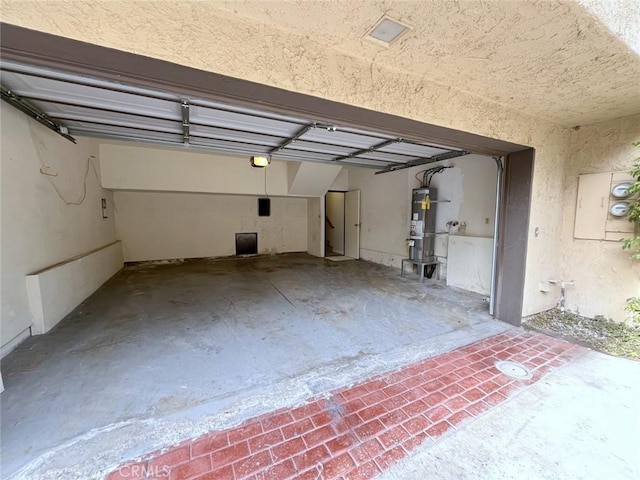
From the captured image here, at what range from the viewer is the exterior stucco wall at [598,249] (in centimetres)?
291

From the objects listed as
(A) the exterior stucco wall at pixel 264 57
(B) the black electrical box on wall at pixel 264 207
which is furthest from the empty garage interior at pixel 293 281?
(B) the black electrical box on wall at pixel 264 207

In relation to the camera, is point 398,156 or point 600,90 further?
point 398,156

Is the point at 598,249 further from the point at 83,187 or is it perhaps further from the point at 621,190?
the point at 83,187

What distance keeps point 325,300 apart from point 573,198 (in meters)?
3.61

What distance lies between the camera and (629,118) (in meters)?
2.84

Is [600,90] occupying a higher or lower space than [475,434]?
higher

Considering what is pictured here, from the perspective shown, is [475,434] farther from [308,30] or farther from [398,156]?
[398,156]

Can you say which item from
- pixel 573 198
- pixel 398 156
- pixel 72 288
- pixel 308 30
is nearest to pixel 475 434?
pixel 308 30

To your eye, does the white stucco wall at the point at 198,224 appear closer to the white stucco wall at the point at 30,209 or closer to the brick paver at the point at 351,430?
the white stucco wall at the point at 30,209

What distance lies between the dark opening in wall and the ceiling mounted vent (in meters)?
7.09

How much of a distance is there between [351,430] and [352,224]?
648cm

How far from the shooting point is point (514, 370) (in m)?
2.23

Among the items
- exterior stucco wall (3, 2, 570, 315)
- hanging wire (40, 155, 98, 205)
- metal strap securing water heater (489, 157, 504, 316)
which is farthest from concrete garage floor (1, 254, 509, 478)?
exterior stucco wall (3, 2, 570, 315)

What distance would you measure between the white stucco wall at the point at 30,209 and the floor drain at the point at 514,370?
4.47 metres
